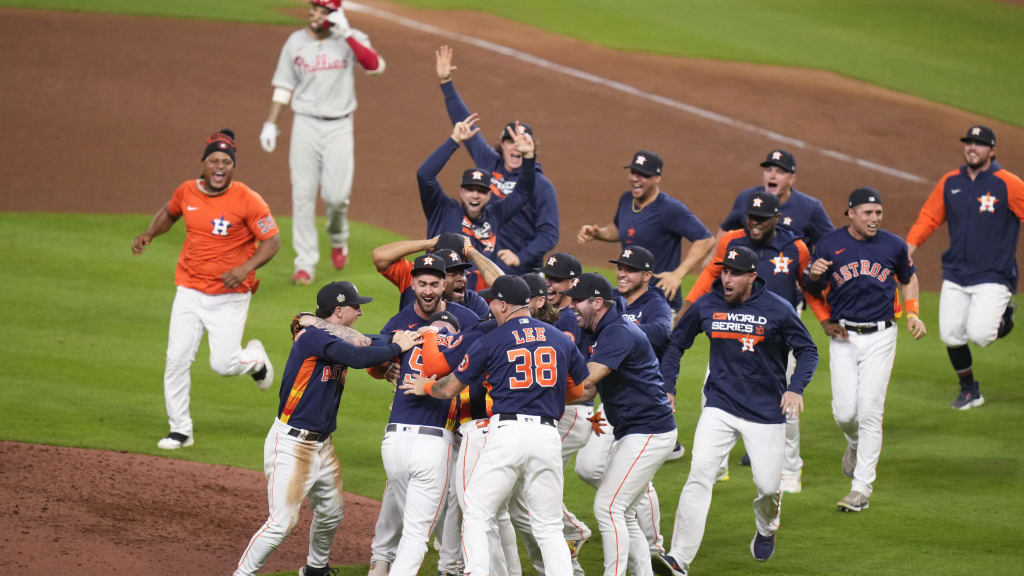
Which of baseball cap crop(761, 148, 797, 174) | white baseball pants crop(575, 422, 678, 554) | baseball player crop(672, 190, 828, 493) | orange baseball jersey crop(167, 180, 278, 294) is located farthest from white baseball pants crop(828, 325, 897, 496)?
orange baseball jersey crop(167, 180, 278, 294)

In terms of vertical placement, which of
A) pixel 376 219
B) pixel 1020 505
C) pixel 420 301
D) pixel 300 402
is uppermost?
pixel 420 301

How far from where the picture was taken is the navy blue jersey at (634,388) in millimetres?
7430

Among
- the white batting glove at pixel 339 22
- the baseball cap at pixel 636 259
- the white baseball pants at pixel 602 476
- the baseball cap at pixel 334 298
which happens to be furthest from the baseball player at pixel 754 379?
the white batting glove at pixel 339 22

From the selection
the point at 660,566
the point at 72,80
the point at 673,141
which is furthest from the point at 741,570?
the point at 72,80

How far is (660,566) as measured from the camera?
785cm

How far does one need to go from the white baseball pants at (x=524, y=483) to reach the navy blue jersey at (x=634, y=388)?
2.57 ft

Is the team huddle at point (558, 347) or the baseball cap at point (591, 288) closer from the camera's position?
the team huddle at point (558, 347)

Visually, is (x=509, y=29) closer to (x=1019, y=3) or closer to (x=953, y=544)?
(x=1019, y=3)

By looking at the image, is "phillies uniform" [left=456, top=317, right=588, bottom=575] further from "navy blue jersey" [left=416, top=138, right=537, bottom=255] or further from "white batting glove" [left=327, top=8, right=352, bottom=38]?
"white batting glove" [left=327, top=8, right=352, bottom=38]

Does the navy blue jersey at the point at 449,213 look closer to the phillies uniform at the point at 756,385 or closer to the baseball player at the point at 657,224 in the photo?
the baseball player at the point at 657,224

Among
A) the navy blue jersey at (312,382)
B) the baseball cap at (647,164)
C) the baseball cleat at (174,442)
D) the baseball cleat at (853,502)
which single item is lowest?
the baseball cleat at (174,442)

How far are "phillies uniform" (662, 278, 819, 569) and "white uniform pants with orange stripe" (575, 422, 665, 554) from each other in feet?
1.13

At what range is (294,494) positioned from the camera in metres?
7.21

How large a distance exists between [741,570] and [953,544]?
1587 millimetres
